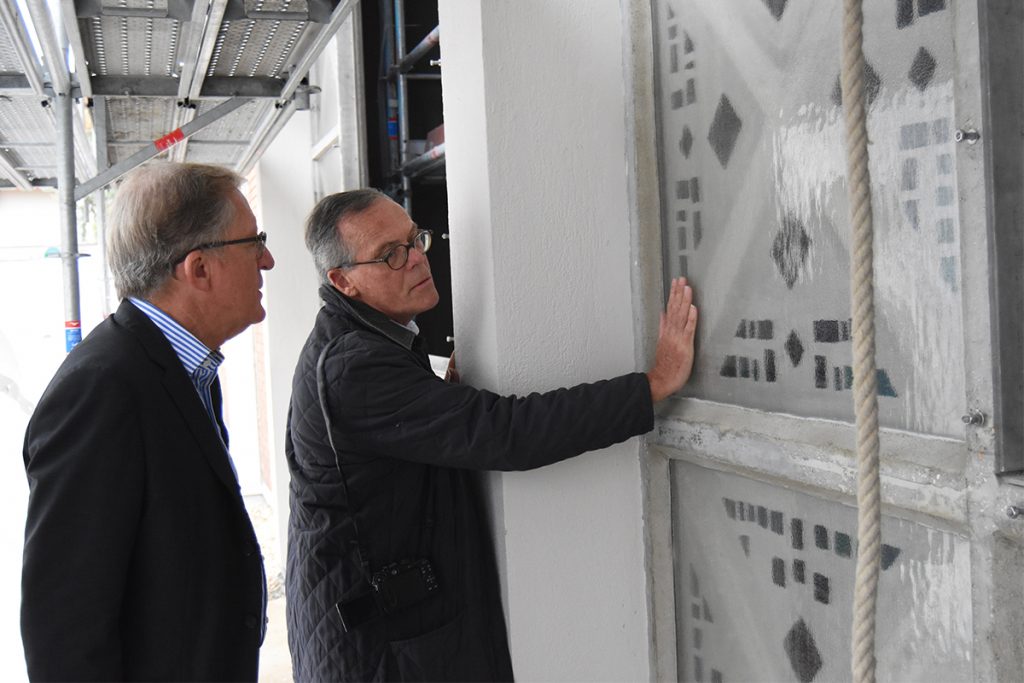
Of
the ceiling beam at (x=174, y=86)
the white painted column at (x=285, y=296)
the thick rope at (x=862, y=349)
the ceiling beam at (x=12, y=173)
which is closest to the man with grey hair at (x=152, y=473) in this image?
the thick rope at (x=862, y=349)

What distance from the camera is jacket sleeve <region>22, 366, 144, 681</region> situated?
1.49m

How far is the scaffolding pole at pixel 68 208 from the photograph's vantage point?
4.42m

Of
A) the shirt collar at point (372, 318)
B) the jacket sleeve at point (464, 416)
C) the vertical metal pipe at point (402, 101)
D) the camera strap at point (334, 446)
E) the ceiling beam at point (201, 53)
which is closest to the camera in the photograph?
the jacket sleeve at point (464, 416)

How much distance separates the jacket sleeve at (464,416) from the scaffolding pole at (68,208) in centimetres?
312

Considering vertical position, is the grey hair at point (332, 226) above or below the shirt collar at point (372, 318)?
above

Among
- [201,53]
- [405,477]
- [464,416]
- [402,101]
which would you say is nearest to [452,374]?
[405,477]

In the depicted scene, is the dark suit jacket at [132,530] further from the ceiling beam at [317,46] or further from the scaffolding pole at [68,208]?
the scaffolding pole at [68,208]

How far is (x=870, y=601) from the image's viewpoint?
0.94m

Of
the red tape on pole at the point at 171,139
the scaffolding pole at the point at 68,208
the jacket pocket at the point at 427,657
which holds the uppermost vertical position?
the red tape on pole at the point at 171,139

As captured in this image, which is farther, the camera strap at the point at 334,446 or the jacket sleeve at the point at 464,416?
the camera strap at the point at 334,446

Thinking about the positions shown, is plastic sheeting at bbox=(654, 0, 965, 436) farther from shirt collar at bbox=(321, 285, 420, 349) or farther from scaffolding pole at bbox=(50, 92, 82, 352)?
scaffolding pole at bbox=(50, 92, 82, 352)

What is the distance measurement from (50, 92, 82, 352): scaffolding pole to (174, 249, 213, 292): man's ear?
312 centimetres

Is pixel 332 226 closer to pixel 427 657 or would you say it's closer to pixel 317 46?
pixel 427 657

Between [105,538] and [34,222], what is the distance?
40.6 ft
